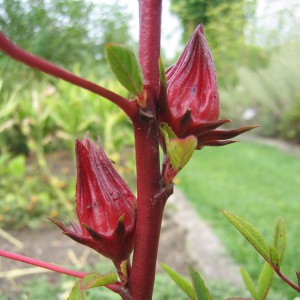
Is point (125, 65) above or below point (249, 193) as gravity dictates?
above

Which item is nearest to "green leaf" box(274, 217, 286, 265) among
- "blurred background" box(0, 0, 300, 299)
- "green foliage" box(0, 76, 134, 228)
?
"blurred background" box(0, 0, 300, 299)

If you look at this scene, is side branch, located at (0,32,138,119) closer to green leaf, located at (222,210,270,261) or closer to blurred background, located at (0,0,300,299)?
green leaf, located at (222,210,270,261)

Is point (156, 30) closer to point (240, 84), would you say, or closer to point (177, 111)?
point (177, 111)

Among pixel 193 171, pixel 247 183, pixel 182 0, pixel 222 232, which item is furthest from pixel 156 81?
pixel 193 171

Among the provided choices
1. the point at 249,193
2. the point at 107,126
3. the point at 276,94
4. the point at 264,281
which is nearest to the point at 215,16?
the point at 264,281

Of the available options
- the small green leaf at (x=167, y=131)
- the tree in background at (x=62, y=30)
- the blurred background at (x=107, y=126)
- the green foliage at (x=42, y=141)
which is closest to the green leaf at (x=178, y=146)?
the small green leaf at (x=167, y=131)

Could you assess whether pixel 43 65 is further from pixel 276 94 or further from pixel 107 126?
pixel 276 94
